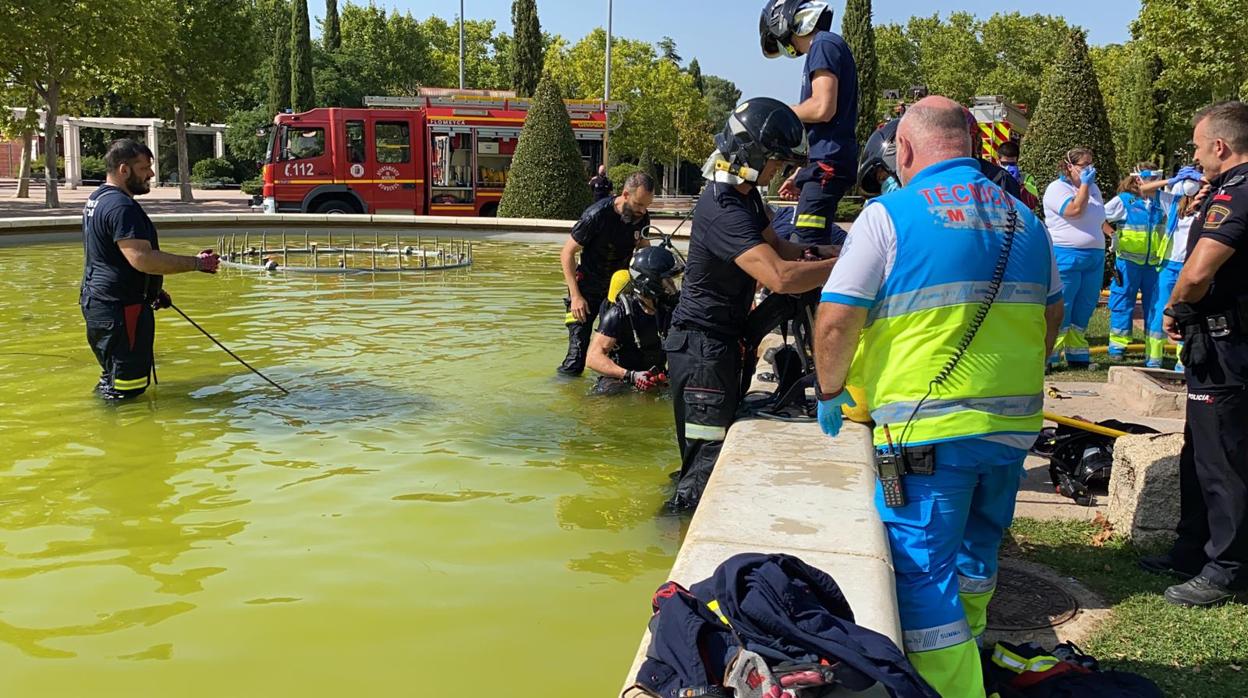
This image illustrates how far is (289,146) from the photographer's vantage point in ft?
82.9

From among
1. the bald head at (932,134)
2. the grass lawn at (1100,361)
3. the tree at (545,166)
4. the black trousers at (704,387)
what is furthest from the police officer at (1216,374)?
the tree at (545,166)

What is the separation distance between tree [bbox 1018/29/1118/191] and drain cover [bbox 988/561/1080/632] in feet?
41.8

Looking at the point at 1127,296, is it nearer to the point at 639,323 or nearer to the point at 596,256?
the point at 639,323

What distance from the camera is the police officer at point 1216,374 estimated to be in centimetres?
414

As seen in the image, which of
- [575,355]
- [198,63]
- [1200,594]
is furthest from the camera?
[198,63]

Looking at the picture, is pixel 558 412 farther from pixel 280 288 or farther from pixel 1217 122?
pixel 280 288

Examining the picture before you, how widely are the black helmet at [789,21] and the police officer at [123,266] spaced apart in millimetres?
4053

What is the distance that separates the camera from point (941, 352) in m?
2.92

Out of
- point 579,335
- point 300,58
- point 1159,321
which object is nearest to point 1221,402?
point 579,335

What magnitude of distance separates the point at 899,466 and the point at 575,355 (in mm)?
6052

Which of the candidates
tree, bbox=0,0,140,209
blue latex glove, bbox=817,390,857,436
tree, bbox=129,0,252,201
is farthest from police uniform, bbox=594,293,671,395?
tree, bbox=129,0,252,201

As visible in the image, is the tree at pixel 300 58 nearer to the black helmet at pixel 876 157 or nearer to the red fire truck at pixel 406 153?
the red fire truck at pixel 406 153

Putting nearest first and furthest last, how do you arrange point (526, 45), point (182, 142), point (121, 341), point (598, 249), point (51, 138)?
1. point (121, 341)
2. point (598, 249)
3. point (51, 138)
4. point (182, 142)
5. point (526, 45)

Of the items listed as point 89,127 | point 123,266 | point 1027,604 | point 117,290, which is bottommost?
point 1027,604
